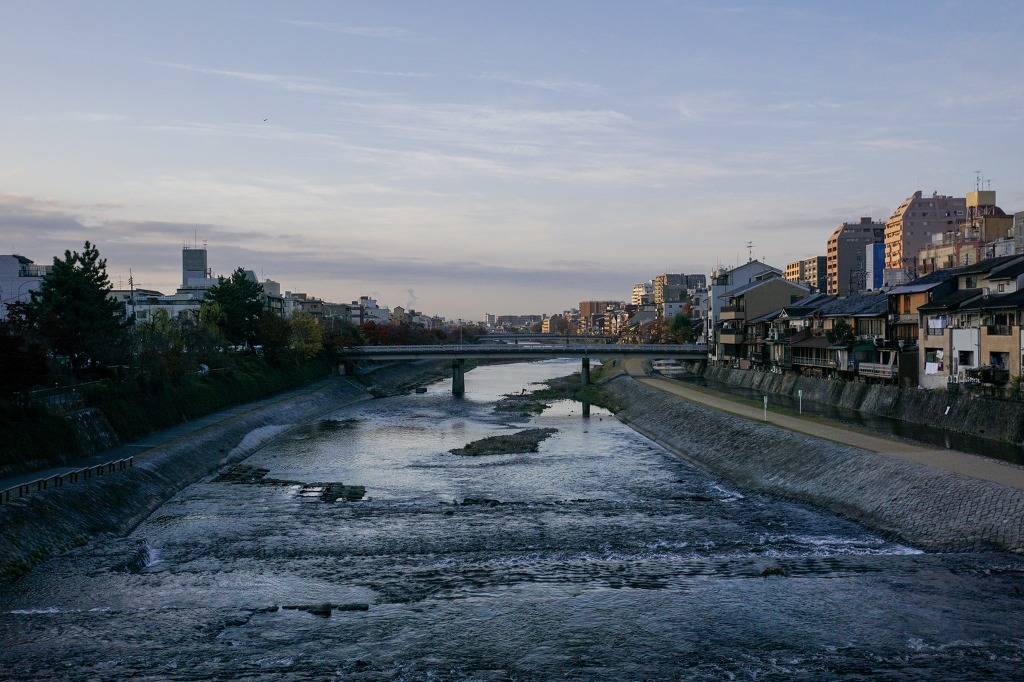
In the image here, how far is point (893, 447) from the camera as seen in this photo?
1296 inches

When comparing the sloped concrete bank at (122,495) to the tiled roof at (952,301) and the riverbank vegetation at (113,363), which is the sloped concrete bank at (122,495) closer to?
the riverbank vegetation at (113,363)

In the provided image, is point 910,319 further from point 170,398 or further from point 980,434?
point 170,398

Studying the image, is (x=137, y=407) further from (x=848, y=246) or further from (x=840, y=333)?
(x=848, y=246)

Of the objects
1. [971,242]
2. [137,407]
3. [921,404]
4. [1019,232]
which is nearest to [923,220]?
[971,242]

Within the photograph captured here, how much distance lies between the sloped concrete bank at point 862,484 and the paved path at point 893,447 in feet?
2.70

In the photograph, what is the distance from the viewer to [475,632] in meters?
18.4

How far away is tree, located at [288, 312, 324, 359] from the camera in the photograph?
82.6 meters

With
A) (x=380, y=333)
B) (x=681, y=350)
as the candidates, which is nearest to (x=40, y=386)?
(x=681, y=350)

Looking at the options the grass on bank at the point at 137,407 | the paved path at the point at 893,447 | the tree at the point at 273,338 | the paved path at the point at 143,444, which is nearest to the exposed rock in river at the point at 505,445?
the paved path at the point at 893,447

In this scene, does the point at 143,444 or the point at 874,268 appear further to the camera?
the point at 874,268

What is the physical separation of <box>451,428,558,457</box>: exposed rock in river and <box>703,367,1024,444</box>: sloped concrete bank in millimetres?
21107

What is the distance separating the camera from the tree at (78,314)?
148 ft

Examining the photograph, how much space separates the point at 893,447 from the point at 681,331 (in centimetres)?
8775

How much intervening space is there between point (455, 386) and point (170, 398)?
1580 inches
